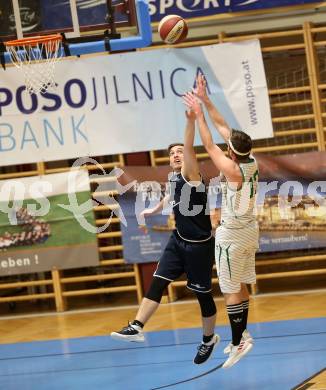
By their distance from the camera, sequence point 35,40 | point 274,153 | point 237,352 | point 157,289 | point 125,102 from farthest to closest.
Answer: point 274,153 < point 125,102 < point 35,40 < point 157,289 < point 237,352

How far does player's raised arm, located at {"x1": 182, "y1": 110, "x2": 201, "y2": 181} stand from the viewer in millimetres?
6202

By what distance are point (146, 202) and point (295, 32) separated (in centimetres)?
297

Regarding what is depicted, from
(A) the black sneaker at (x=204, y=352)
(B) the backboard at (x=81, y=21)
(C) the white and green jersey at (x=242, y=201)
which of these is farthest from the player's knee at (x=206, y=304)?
(B) the backboard at (x=81, y=21)

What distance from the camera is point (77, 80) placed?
10430mm

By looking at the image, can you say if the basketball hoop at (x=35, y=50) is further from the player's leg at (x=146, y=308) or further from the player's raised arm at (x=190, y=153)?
the player's leg at (x=146, y=308)

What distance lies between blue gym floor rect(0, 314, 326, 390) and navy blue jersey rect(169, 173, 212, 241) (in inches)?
46.8

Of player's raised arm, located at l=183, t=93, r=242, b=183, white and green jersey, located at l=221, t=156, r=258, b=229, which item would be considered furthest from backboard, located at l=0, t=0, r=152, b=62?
white and green jersey, located at l=221, t=156, r=258, b=229

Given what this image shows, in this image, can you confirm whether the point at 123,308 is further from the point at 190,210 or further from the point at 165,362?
the point at 190,210

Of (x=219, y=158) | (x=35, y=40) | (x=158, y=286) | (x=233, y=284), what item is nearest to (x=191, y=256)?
(x=158, y=286)

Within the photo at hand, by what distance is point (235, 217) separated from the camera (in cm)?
610

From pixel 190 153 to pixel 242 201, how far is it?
607 millimetres

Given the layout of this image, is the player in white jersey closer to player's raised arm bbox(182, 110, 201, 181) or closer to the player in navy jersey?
player's raised arm bbox(182, 110, 201, 181)

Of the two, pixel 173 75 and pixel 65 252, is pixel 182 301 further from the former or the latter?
pixel 173 75

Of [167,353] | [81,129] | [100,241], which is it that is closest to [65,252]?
[100,241]
